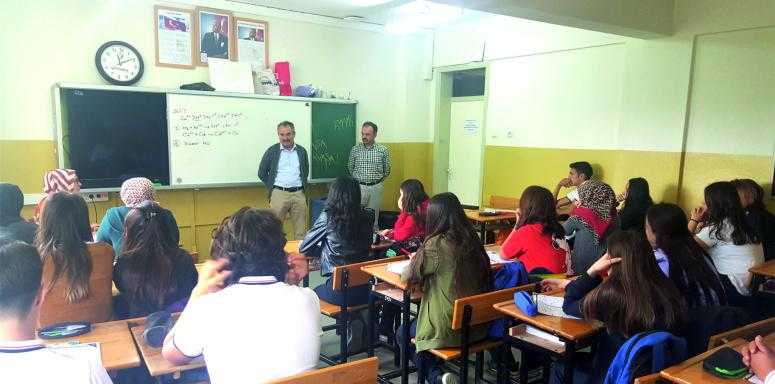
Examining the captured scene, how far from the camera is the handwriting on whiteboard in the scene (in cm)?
529

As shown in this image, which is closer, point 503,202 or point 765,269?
point 765,269

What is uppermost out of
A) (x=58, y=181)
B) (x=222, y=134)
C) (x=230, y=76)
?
(x=230, y=76)

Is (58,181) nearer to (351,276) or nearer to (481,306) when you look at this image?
(351,276)

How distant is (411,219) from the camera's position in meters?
3.94

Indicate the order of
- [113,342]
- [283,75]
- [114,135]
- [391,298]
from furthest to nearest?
[283,75] → [114,135] → [391,298] → [113,342]

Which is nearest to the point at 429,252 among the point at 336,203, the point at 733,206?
the point at 336,203

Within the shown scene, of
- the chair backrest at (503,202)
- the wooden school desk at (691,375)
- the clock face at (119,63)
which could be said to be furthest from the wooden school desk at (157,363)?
the chair backrest at (503,202)

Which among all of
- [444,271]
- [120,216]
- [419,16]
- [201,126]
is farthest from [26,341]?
[419,16]

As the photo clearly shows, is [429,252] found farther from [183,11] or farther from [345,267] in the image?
[183,11]

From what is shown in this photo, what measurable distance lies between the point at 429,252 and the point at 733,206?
2085 mm

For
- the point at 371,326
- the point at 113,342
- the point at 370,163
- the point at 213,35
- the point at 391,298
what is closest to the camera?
the point at 113,342

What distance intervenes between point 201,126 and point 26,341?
4426 mm

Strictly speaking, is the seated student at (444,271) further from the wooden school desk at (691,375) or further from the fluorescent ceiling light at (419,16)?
the fluorescent ceiling light at (419,16)

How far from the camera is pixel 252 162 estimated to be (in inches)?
232
